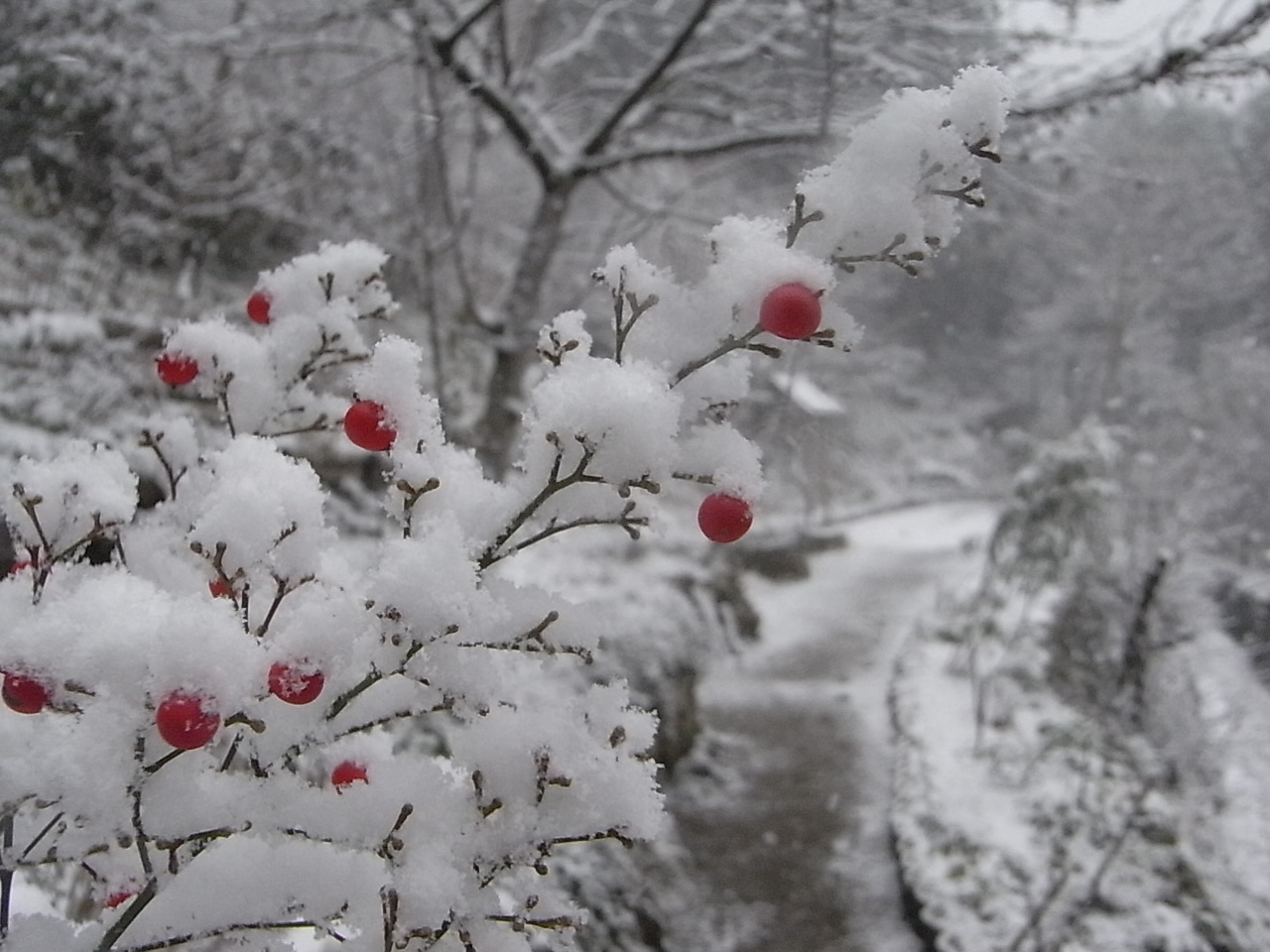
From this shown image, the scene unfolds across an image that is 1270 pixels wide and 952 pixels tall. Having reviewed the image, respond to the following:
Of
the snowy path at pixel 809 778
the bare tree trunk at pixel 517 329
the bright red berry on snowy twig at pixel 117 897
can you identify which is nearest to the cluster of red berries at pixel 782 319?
the bright red berry on snowy twig at pixel 117 897

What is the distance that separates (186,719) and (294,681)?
0.33 ft

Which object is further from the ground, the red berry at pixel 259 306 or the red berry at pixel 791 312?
the red berry at pixel 791 312

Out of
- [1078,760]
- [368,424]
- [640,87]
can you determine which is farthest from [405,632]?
[1078,760]

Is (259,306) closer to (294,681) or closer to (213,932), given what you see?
(294,681)

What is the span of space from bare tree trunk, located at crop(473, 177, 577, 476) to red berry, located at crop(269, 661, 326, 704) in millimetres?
4230

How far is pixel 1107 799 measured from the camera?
625 cm

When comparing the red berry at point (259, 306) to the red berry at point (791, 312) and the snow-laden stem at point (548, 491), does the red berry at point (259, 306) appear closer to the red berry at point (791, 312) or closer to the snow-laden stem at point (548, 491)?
the snow-laden stem at point (548, 491)

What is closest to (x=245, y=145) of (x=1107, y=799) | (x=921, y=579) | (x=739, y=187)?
(x=739, y=187)

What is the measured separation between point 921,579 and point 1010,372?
14637mm

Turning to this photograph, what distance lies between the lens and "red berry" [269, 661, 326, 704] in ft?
2.77

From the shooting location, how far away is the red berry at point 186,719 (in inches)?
30.6

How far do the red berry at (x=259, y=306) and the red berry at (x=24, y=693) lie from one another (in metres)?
0.70

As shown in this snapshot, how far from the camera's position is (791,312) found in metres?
0.89

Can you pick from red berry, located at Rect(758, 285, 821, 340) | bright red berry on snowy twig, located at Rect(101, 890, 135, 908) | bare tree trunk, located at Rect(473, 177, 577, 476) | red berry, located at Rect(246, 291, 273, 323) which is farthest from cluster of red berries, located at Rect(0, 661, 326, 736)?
bare tree trunk, located at Rect(473, 177, 577, 476)
